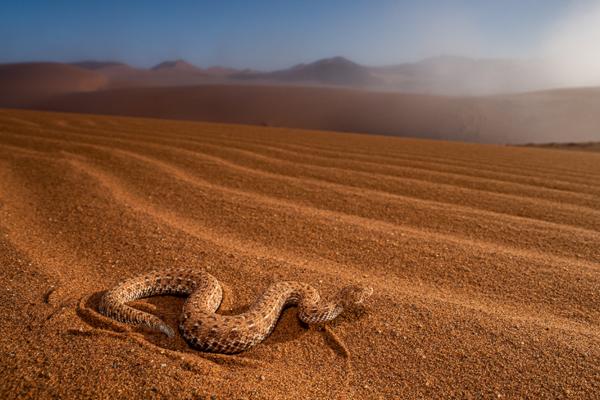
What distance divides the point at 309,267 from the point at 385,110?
2754cm

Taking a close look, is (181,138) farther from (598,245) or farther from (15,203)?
(598,245)

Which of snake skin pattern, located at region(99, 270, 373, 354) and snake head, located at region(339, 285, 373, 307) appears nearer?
snake skin pattern, located at region(99, 270, 373, 354)

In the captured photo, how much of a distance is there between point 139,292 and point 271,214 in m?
1.85

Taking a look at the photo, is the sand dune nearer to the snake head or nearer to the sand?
the sand

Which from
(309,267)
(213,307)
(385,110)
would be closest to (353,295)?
(309,267)

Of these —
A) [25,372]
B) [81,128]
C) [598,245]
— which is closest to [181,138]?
[81,128]

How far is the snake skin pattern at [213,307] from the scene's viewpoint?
2.63 meters

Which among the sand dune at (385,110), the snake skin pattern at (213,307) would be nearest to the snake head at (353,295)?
the snake skin pattern at (213,307)

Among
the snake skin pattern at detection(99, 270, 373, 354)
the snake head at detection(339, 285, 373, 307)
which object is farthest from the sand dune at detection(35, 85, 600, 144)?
the snake skin pattern at detection(99, 270, 373, 354)

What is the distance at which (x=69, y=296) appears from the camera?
2.83 metres

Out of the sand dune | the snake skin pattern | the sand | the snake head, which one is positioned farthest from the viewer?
the sand dune

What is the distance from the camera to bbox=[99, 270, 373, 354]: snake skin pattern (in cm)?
263

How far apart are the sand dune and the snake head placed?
2152 centimetres

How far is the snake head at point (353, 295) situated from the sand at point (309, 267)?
0.26 feet
